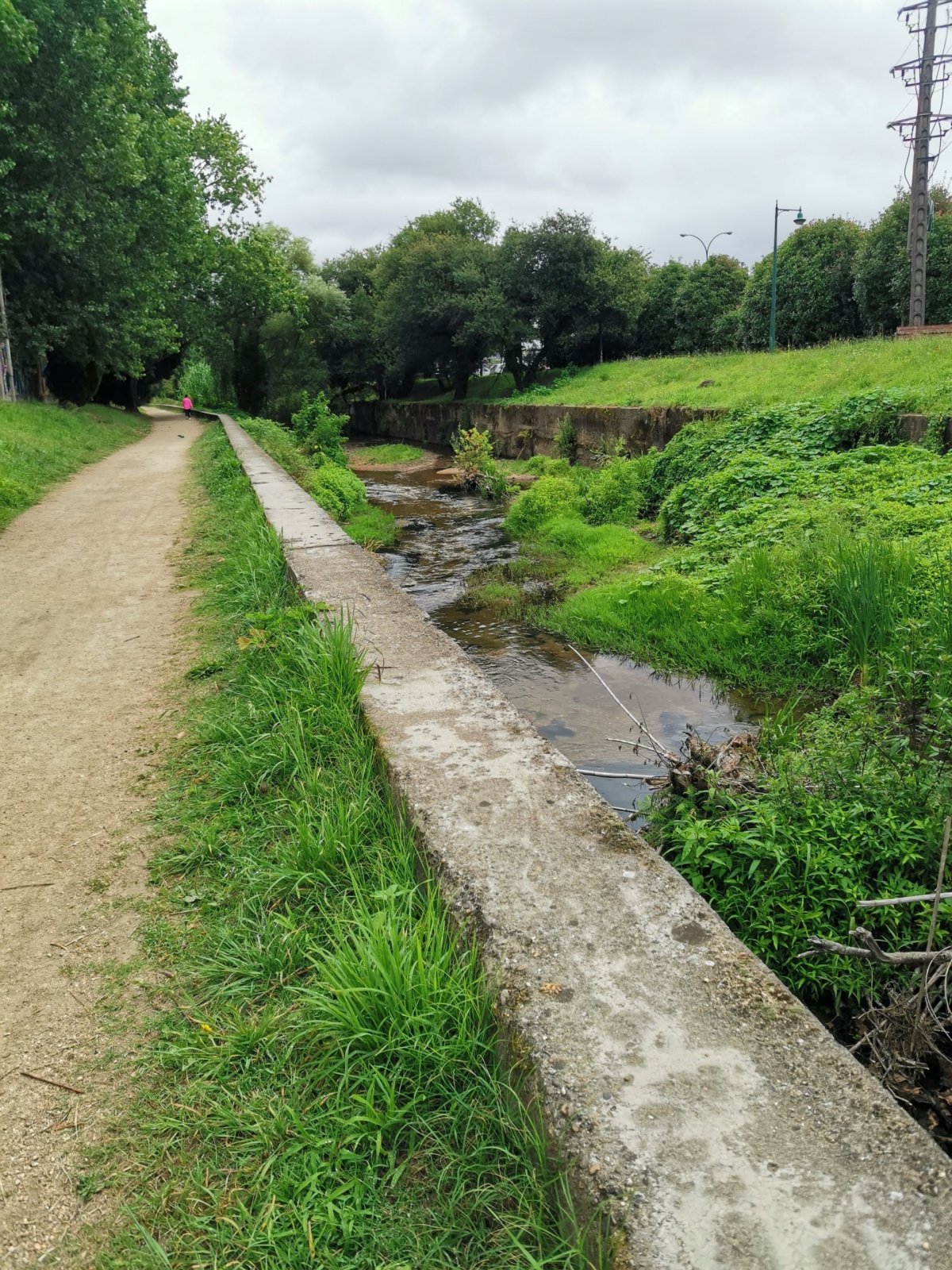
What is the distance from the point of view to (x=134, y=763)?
3.30m

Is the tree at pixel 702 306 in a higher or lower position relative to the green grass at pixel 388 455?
higher

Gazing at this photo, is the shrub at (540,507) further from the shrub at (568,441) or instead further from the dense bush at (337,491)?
the shrub at (568,441)

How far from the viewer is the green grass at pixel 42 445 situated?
33.3 ft

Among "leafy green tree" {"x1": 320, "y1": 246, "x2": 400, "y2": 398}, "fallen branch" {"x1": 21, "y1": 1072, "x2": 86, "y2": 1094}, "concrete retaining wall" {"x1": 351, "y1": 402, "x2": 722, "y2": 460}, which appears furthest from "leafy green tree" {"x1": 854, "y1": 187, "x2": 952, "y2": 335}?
"fallen branch" {"x1": 21, "y1": 1072, "x2": 86, "y2": 1094}

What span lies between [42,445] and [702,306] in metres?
23.6


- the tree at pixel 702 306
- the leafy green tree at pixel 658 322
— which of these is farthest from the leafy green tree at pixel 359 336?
the tree at pixel 702 306

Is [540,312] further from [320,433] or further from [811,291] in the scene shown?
[320,433]

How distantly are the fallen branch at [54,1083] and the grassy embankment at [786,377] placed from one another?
9185mm

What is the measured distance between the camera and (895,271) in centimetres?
2208

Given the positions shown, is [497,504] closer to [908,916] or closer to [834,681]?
[834,681]

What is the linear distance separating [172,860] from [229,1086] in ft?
3.24

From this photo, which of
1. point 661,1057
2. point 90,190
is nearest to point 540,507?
point 661,1057

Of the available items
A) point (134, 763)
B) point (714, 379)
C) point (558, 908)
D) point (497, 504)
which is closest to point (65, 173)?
point (497, 504)

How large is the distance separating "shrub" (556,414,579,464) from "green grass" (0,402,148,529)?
376 inches
